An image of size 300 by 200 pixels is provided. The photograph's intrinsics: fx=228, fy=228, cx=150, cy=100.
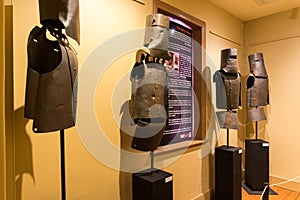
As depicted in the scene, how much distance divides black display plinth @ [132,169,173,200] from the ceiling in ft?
8.02

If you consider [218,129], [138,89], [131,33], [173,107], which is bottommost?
[218,129]

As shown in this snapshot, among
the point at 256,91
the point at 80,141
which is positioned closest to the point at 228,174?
the point at 256,91

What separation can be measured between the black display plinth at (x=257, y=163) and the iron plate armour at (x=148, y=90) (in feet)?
6.62

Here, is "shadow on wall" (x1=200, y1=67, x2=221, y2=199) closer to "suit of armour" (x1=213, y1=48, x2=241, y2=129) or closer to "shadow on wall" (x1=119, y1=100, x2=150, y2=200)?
"suit of armour" (x1=213, y1=48, x2=241, y2=129)

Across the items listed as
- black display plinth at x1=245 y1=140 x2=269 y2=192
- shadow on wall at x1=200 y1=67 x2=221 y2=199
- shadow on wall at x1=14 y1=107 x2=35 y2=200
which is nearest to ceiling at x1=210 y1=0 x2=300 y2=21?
shadow on wall at x1=200 y1=67 x2=221 y2=199

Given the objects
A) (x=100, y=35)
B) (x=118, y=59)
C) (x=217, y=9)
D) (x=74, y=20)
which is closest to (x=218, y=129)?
(x=217, y=9)

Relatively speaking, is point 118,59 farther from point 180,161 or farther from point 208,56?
point 208,56

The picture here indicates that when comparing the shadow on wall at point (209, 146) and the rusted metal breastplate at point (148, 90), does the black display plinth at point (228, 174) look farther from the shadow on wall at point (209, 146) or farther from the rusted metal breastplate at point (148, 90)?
the rusted metal breastplate at point (148, 90)

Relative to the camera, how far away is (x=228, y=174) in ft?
8.87

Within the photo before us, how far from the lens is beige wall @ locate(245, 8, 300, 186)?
3.36 meters

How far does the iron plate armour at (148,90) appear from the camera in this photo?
181cm

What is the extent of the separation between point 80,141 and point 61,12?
3.09ft

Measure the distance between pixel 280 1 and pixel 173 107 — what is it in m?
2.10

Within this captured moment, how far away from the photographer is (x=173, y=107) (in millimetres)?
2709
